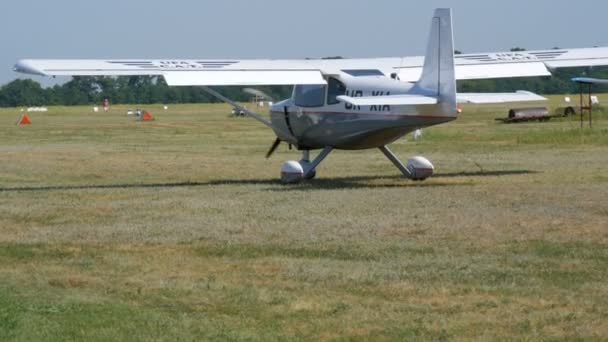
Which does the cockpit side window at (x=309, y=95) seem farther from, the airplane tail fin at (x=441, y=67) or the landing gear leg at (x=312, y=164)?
the airplane tail fin at (x=441, y=67)

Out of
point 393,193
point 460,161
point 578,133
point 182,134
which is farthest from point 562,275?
point 182,134

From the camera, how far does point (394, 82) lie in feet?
54.9

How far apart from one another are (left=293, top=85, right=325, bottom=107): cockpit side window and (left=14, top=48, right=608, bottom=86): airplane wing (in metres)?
0.30

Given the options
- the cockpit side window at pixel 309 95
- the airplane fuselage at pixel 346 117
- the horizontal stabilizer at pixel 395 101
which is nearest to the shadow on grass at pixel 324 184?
the airplane fuselage at pixel 346 117

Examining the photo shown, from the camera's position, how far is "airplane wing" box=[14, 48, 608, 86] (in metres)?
17.0

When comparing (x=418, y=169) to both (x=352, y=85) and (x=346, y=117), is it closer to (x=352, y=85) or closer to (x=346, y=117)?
(x=346, y=117)

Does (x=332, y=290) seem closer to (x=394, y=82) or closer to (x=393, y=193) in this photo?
(x=393, y=193)

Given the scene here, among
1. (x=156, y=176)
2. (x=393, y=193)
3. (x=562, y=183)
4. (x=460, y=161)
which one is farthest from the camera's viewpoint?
(x=460, y=161)

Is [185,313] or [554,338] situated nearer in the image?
[554,338]

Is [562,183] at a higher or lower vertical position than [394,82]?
lower

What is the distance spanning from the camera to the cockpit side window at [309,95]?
17891 mm

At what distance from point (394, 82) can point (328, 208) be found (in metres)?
3.51

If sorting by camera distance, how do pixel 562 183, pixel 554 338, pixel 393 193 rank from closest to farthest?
pixel 554 338, pixel 393 193, pixel 562 183

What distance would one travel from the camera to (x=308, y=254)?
1044cm
